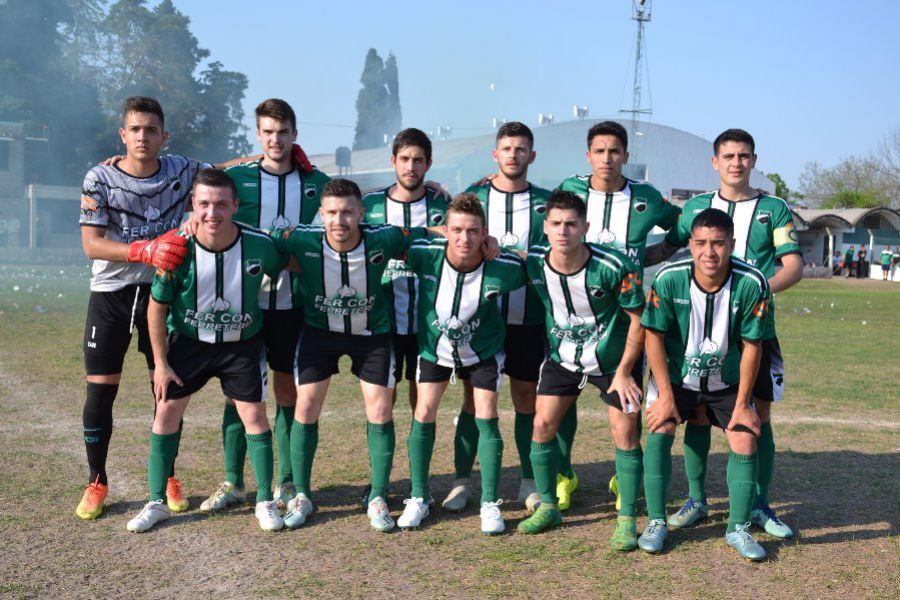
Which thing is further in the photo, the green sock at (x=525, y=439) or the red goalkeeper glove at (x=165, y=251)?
the green sock at (x=525, y=439)

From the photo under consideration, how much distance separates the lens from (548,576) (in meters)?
3.79

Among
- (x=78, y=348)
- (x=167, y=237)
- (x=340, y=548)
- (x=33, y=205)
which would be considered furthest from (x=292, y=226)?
(x=33, y=205)

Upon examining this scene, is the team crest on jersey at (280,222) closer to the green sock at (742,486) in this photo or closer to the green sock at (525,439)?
the green sock at (525,439)

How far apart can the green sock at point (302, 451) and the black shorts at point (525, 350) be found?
3.83ft

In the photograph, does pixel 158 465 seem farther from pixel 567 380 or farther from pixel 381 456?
pixel 567 380

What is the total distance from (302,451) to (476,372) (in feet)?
3.39

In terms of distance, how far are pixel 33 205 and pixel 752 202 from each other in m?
33.2

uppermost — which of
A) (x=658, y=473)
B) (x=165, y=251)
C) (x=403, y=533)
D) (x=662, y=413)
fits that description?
(x=165, y=251)

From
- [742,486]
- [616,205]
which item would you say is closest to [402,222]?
[616,205]

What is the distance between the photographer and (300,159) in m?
5.02

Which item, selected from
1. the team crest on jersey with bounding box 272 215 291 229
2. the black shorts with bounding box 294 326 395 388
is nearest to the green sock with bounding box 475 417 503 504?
the black shorts with bounding box 294 326 395 388

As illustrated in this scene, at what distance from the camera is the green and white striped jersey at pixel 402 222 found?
4.86 metres

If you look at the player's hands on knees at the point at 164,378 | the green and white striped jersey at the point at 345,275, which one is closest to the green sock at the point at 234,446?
the player's hands on knees at the point at 164,378

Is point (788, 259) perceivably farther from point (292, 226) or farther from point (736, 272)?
point (292, 226)
